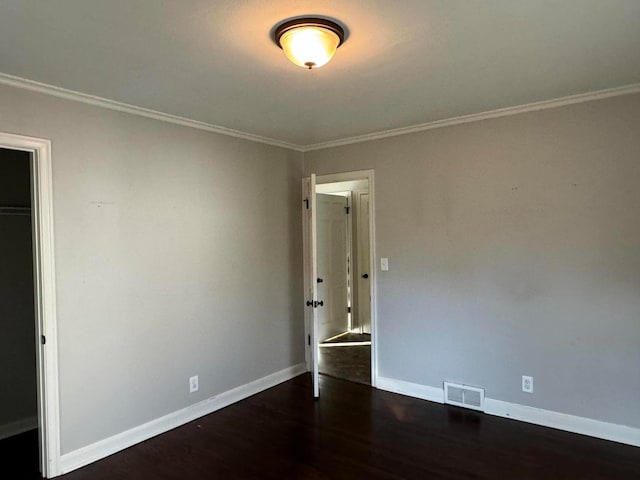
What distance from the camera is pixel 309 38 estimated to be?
1933mm

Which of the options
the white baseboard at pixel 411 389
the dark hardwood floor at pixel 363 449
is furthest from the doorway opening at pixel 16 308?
the white baseboard at pixel 411 389

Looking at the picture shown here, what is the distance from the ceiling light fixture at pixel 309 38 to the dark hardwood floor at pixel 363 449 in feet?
7.99

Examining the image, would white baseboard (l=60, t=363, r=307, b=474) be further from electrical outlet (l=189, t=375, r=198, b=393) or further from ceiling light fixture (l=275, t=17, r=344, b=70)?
ceiling light fixture (l=275, t=17, r=344, b=70)

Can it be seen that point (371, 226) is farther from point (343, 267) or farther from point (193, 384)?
point (343, 267)

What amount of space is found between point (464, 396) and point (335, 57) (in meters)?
2.92

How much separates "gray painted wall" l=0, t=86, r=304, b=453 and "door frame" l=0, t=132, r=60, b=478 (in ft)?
0.17

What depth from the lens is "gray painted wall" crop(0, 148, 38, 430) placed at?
135 inches

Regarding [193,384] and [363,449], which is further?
[193,384]

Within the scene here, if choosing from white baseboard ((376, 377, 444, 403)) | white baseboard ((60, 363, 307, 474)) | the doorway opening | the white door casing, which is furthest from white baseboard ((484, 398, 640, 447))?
the doorway opening

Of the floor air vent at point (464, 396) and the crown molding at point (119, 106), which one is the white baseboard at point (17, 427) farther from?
the floor air vent at point (464, 396)

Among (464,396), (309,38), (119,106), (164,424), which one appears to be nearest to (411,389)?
(464,396)

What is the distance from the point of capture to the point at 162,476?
2.73 m

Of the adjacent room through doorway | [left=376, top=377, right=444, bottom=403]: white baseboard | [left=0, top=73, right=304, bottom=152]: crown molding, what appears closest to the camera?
[left=0, top=73, right=304, bottom=152]: crown molding

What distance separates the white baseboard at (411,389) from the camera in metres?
3.85
